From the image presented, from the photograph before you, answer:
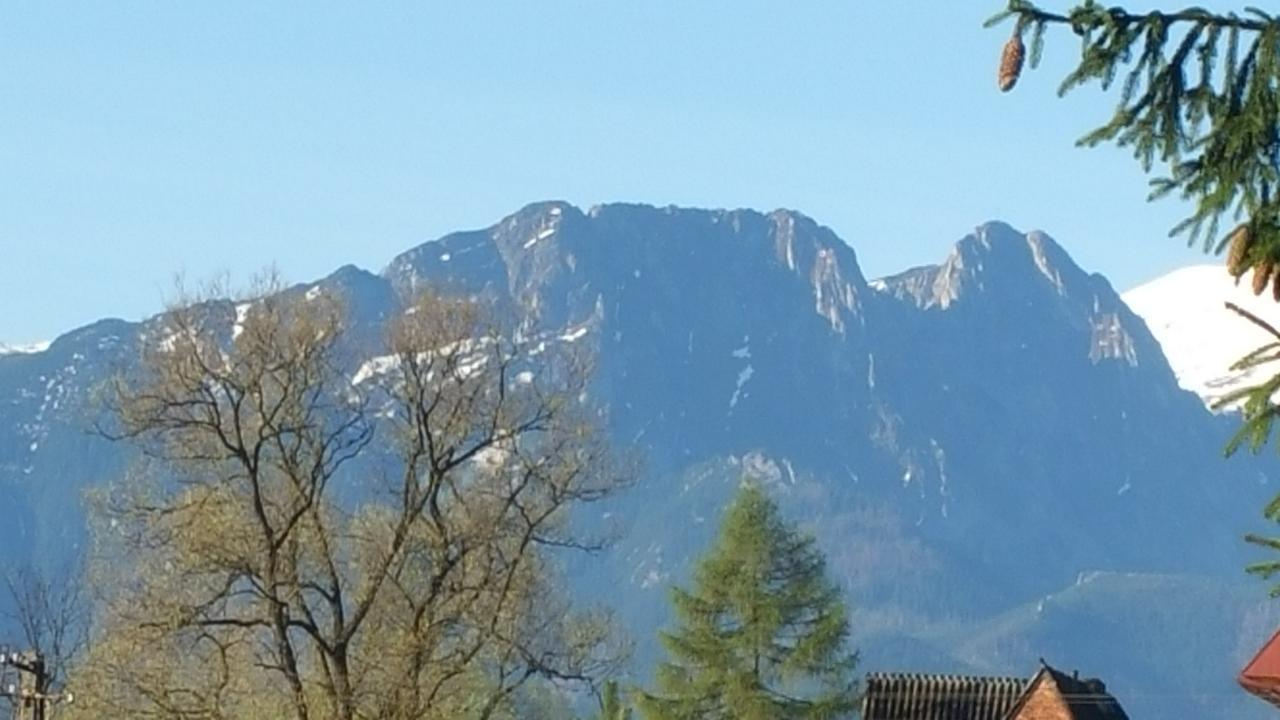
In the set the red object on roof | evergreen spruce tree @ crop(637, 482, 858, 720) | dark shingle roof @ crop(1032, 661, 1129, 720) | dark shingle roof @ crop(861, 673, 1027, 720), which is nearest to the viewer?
the red object on roof

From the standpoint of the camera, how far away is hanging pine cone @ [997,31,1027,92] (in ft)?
35.1

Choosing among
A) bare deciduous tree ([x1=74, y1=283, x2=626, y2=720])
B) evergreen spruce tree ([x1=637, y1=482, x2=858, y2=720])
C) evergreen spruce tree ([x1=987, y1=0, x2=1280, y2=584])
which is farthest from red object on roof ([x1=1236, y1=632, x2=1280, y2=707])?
evergreen spruce tree ([x1=637, y1=482, x2=858, y2=720])

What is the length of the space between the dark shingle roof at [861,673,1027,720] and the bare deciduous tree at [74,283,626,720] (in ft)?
54.5

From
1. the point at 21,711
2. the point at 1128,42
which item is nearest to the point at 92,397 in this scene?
the point at 21,711

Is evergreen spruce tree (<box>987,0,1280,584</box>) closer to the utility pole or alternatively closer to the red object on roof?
the red object on roof

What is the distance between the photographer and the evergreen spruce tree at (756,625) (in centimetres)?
7362

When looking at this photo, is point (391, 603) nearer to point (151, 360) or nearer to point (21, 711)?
point (151, 360)

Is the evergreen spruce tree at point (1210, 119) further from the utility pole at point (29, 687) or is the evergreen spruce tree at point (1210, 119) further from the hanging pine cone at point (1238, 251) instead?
the utility pole at point (29, 687)

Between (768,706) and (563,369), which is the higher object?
(768,706)

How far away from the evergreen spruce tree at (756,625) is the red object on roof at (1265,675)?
49.8 meters

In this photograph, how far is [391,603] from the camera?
44250mm

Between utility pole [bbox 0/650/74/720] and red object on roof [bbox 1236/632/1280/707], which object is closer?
red object on roof [bbox 1236/632/1280/707]

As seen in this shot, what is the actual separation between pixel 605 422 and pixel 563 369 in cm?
246

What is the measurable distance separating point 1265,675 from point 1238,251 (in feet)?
37.7
